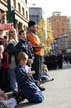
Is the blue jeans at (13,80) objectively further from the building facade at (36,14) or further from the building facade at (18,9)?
the building facade at (36,14)

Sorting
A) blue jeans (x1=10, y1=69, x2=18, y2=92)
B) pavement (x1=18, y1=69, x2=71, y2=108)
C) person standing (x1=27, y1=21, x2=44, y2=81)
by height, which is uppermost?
person standing (x1=27, y1=21, x2=44, y2=81)

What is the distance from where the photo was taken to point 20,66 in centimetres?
968

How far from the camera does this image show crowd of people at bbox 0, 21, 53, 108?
31.1 ft

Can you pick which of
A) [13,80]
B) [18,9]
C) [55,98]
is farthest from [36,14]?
[55,98]

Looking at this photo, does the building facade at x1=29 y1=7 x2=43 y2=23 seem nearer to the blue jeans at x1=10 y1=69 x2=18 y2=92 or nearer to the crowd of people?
the crowd of people

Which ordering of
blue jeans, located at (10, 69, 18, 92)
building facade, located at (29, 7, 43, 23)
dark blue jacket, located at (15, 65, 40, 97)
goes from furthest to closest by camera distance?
building facade, located at (29, 7, 43, 23) → blue jeans, located at (10, 69, 18, 92) → dark blue jacket, located at (15, 65, 40, 97)

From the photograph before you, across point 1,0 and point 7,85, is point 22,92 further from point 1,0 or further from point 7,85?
point 1,0

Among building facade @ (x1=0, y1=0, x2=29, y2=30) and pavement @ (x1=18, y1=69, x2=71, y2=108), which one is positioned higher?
building facade @ (x1=0, y1=0, x2=29, y2=30)

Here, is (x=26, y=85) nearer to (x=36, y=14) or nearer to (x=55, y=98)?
(x=55, y=98)

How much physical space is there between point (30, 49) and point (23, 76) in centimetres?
194

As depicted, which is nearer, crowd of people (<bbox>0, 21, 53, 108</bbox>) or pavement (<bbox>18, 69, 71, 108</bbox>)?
pavement (<bbox>18, 69, 71, 108</bbox>)

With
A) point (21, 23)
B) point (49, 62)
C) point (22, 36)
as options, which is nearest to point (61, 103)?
point (22, 36)

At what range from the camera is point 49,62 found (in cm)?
2959

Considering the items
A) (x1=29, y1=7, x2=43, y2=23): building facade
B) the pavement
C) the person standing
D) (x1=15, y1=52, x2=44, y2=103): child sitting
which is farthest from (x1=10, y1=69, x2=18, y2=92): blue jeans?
(x1=29, y1=7, x2=43, y2=23): building facade
